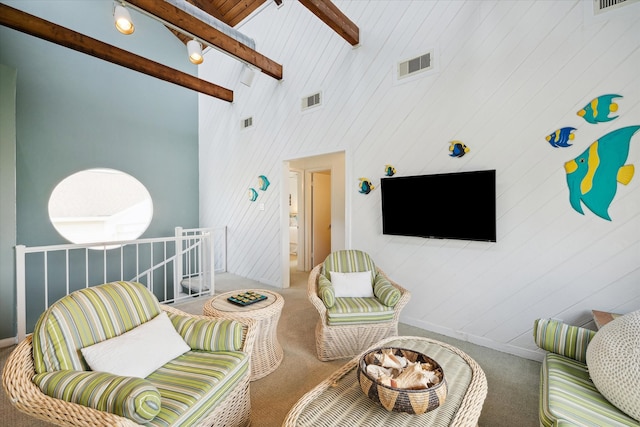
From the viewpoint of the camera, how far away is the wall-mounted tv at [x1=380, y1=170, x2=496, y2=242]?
2.72 m

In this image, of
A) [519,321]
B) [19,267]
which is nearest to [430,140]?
[519,321]

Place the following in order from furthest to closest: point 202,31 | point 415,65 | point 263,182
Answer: point 263,182 → point 202,31 → point 415,65

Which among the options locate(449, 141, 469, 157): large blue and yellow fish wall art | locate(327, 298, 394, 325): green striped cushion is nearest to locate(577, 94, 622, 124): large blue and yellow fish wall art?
locate(449, 141, 469, 157): large blue and yellow fish wall art

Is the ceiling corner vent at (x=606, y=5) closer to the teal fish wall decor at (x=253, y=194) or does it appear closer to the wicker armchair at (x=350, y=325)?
the wicker armchair at (x=350, y=325)

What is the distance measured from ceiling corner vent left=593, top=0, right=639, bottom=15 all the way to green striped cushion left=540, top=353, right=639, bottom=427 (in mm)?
2647

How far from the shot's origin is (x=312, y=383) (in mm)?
2191

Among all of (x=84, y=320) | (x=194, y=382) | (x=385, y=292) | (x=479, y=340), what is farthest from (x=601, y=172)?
(x=84, y=320)

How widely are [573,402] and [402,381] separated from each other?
819mm

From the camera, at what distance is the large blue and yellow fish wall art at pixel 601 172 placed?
2.16 meters

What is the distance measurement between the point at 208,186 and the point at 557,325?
6066 millimetres

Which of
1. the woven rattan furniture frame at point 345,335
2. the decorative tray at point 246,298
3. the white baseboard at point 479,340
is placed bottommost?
the white baseboard at point 479,340

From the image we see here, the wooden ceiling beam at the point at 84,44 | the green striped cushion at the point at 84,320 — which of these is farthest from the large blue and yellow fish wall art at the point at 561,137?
the wooden ceiling beam at the point at 84,44

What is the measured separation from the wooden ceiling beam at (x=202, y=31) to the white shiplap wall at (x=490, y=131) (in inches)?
24.0

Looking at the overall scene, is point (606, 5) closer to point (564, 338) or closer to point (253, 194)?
point (564, 338)
